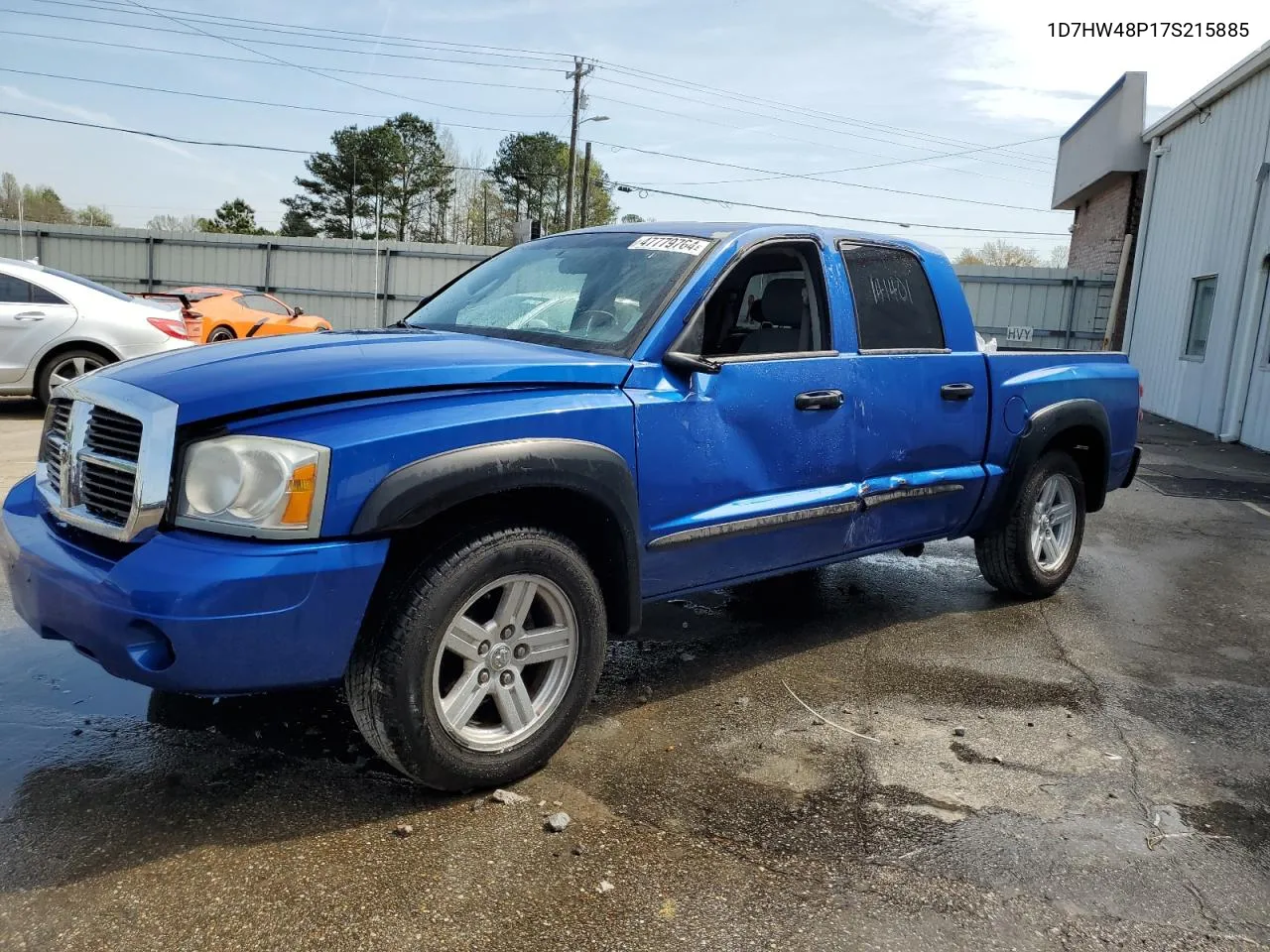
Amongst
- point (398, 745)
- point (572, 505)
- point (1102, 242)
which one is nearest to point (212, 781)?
point (398, 745)

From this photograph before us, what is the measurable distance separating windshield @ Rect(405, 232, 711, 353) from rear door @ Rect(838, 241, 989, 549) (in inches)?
36.1

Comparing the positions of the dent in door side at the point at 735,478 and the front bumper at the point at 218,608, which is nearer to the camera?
the front bumper at the point at 218,608

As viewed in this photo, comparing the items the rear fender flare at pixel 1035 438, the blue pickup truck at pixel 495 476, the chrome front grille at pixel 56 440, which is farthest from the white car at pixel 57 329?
the rear fender flare at pixel 1035 438

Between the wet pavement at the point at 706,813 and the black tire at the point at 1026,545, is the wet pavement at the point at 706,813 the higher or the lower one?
the lower one

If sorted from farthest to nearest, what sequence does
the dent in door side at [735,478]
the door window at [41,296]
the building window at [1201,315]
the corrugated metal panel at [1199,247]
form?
the building window at [1201,315] < the corrugated metal panel at [1199,247] < the door window at [41,296] < the dent in door side at [735,478]

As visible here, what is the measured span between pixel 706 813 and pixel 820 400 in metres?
1.65

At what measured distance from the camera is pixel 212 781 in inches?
119

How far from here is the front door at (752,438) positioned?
338cm

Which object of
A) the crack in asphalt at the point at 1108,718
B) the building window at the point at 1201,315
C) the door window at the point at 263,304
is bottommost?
the crack in asphalt at the point at 1108,718

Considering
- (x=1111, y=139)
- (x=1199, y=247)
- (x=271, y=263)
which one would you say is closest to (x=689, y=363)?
(x=1199, y=247)

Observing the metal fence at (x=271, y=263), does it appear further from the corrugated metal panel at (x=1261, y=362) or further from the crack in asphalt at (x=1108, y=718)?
the crack in asphalt at (x=1108, y=718)

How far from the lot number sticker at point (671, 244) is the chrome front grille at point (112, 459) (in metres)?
1.93

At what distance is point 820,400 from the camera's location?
152 inches

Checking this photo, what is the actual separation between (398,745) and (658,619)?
2.22 meters
